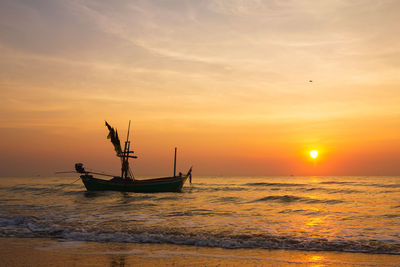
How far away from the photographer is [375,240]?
1448 centimetres

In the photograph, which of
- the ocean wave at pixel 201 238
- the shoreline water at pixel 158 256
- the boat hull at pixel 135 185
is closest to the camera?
the shoreline water at pixel 158 256

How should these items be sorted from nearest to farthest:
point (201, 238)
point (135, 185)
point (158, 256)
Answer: point (158, 256), point (201, 238), point (135, 185)

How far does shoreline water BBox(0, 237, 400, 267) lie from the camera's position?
401 inches

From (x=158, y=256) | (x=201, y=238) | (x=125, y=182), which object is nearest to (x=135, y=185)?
(x=125, y=182)

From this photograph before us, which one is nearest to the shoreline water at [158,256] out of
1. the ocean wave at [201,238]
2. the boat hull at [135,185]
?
the ocean wave at [201,238]

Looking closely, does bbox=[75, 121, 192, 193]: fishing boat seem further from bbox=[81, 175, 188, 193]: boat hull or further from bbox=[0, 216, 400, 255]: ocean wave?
bbox=[0, 216, 400, 255]: ocean wave

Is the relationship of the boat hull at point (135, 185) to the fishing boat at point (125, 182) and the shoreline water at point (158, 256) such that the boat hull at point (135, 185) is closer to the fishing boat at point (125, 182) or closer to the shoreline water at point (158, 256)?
the fishing boat at point (125, 182)

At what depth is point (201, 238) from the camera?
14.6 meters

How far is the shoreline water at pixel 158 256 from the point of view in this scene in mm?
10188

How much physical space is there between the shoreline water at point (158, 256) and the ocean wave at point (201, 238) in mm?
794

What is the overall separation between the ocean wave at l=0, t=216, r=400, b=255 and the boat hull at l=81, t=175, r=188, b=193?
32940 mm

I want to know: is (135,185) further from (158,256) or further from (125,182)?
(158,256)

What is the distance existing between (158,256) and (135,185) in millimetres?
40434

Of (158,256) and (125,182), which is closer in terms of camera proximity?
(158,256)
